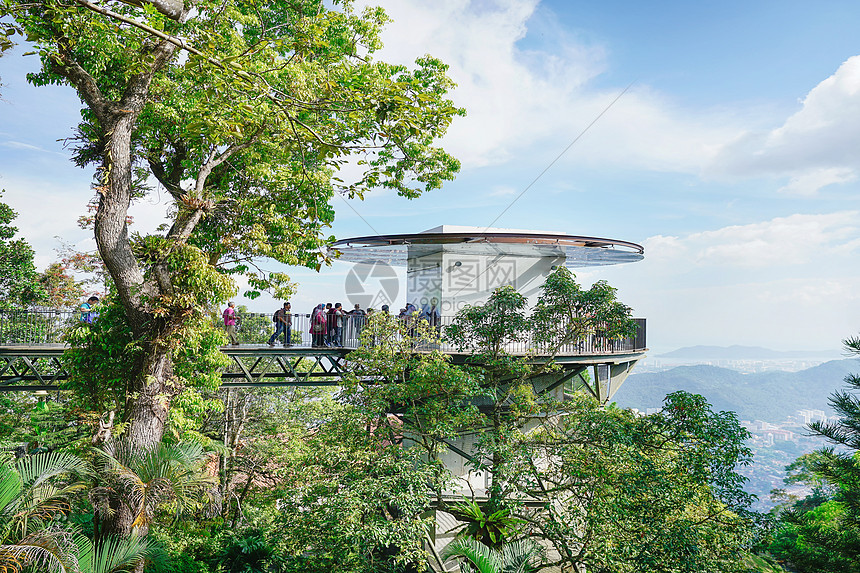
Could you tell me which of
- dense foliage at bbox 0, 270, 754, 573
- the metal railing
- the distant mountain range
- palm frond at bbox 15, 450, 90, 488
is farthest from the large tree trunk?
the distant mountain range

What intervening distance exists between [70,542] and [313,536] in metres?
3.34

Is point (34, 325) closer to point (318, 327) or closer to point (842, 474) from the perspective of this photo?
point (318, 327)

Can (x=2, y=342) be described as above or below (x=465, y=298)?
below

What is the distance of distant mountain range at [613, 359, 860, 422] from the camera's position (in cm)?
11812

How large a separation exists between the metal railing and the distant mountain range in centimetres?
10380

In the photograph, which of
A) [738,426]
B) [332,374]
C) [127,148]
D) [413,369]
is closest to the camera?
[738,426]

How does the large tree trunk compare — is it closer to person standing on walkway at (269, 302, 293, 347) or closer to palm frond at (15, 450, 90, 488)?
palm frond at (15, 450, 90, 488)

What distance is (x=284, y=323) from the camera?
14.2 metres

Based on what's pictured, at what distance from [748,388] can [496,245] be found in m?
156

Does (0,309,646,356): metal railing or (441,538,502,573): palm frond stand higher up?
(0,309,646,356): metal railing

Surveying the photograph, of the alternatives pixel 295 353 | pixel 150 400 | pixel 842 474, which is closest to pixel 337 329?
pixel 295 353

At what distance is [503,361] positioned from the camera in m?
10.9

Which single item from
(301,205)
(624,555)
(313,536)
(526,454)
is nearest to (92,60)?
(301,205)

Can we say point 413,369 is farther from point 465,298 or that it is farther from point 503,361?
point 465,298
